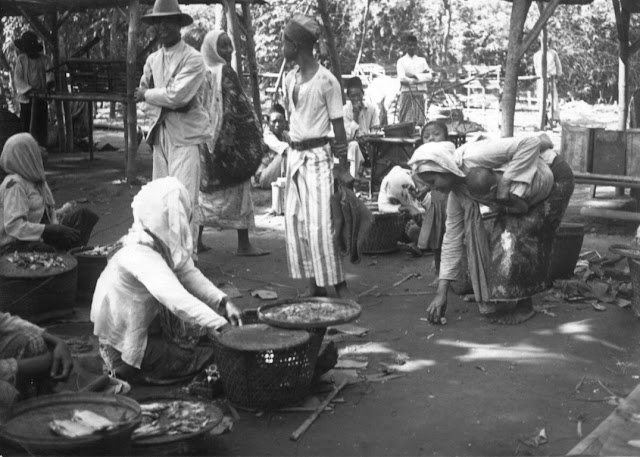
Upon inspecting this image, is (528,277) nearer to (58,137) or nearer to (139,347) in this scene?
(139,347)

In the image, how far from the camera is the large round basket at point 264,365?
4828mm

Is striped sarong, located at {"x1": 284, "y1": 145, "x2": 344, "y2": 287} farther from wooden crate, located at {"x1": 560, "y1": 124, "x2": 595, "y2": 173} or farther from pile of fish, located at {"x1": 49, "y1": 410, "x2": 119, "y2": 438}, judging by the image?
wooden crate, located at {"x1": 560, "y1": 124, "x2": 595, "y2": 173}

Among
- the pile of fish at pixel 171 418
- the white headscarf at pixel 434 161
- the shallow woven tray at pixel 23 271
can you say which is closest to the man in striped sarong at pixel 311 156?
the white headscarf at pixel 434 161

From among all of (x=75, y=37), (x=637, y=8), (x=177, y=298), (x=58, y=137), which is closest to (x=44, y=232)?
(x=177, y=298)

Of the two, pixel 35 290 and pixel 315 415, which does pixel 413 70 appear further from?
pixel 315 415

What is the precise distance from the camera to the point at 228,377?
5.00m

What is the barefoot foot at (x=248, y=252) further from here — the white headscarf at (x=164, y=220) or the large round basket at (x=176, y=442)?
the large round basket at (x=176, y=442)

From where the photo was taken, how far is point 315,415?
5016 millimetres

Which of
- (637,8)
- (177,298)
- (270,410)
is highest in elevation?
(637,8)

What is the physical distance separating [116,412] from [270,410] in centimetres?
113

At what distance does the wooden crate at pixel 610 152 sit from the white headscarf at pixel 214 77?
13.7ft

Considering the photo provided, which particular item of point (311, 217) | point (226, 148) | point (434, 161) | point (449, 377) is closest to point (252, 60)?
point (226, 148)

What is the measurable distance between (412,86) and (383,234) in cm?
929

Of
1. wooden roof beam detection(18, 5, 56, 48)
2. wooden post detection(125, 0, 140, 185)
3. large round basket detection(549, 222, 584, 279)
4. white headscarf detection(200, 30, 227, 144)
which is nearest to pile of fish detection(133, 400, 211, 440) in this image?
large round basket detection(549, 222, 584, 279)
